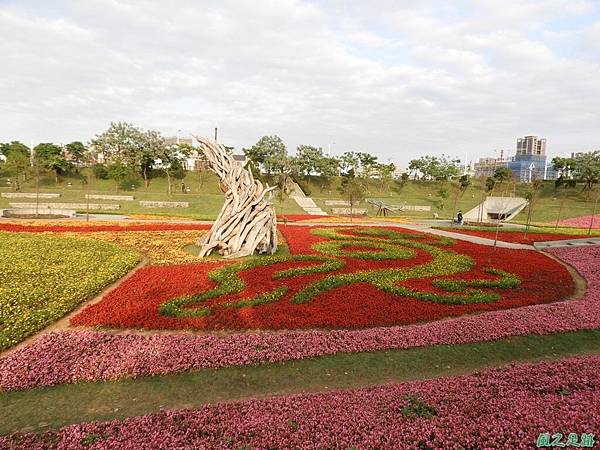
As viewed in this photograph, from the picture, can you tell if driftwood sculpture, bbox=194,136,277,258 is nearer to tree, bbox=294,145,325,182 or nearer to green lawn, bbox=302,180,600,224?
green lawn, bbox=302,180,600,224

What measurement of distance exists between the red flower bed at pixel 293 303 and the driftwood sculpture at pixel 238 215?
213cm

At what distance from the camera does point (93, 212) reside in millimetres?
34781

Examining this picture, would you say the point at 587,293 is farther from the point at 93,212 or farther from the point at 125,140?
the point at 125,140

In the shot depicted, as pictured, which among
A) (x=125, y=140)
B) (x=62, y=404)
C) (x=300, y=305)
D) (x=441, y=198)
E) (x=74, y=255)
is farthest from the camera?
(x=125, y=140)

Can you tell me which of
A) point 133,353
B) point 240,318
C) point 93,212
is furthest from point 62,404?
point 93,212

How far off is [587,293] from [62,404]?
16.0 m

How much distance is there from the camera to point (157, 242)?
770 inches

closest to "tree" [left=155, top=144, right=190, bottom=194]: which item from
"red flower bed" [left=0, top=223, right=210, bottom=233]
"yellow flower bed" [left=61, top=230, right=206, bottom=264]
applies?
"red flower bed" [left=0, top=223, right=210, bottom=233]

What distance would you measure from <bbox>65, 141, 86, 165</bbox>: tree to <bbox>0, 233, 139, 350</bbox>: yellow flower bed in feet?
165

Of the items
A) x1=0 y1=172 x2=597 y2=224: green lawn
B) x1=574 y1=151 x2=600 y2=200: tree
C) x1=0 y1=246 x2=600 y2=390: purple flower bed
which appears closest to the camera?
x1=0 y1=246 x2=600 y2=390: purple flower bed

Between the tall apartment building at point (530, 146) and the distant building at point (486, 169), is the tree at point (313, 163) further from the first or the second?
the tall apartment building at point (530, 146)

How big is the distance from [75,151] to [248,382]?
228 ft

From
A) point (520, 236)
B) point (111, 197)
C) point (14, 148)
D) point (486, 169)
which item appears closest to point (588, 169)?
point (520, 236)

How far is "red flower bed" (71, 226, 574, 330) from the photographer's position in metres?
9.15
